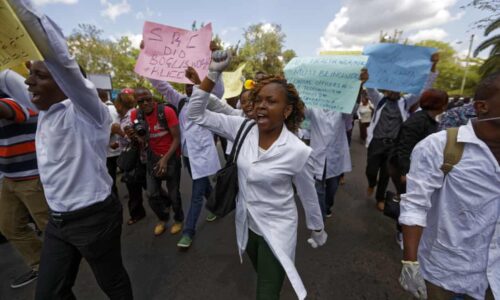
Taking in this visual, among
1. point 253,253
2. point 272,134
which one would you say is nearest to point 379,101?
point 272,134

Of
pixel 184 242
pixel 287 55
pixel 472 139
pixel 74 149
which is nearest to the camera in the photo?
pixel 472 139

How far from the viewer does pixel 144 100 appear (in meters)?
2.89

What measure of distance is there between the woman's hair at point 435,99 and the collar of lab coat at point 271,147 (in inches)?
76.3

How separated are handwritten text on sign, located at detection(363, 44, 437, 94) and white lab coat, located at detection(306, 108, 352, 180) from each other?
59 cm

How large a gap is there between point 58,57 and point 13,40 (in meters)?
0.17

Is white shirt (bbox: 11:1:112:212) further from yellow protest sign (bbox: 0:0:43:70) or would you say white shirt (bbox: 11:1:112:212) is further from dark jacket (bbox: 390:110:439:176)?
dark jacket (bbox: 390:110:439:176)

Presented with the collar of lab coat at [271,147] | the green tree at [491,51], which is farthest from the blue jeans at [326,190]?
the green tree at [491,51]

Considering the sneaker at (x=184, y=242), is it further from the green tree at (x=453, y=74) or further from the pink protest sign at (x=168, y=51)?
the green tree at (x=453, y=74)

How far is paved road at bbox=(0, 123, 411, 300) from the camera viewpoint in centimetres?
237

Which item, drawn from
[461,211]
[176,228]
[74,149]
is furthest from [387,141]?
[74,149]

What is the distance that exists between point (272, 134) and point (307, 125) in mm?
1687

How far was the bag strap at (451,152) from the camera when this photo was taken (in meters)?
1.23

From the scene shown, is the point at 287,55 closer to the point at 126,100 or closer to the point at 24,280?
the point at 126,100

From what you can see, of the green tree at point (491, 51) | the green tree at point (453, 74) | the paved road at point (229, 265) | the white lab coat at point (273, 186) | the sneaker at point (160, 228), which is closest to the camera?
the white lab coat at point (273, 186)
